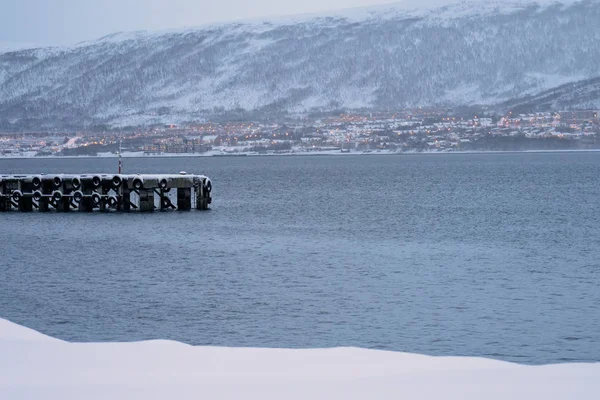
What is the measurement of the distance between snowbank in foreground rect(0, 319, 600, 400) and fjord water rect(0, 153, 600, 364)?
6.82m

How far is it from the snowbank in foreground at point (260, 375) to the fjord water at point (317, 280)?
6820mm

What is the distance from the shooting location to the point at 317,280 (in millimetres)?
33594

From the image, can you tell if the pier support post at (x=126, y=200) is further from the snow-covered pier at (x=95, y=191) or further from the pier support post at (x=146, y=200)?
the pier support post at (x=146, y=200)

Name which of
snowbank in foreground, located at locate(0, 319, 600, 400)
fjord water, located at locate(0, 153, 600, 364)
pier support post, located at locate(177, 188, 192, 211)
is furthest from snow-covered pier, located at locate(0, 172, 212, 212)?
snowbank in foreground, located at locate(0, 319, 600, 400)

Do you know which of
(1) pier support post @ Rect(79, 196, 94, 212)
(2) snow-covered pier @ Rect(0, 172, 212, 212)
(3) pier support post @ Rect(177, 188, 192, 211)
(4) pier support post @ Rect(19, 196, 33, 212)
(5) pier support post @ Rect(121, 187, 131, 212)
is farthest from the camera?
(3) pier support post @ Rect(177, 188, 192, 211)

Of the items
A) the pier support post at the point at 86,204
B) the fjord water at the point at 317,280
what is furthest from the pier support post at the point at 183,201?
the pier support post at the point at 86,204

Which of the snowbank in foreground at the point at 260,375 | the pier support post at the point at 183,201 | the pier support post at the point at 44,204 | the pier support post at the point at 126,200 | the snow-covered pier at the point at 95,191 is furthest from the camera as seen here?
the pier support post at the point at 183,201

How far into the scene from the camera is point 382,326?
24.7m

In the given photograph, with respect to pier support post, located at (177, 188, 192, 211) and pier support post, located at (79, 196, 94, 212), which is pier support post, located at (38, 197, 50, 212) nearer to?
pier support post, located at (79, 196, 94, 212)

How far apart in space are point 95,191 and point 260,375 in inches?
2151

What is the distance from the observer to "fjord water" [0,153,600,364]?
23.7 meters

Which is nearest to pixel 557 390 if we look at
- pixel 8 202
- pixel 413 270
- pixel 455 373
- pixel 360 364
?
pixel 455 373

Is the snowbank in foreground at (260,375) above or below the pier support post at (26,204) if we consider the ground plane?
above

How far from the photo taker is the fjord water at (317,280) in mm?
23703
